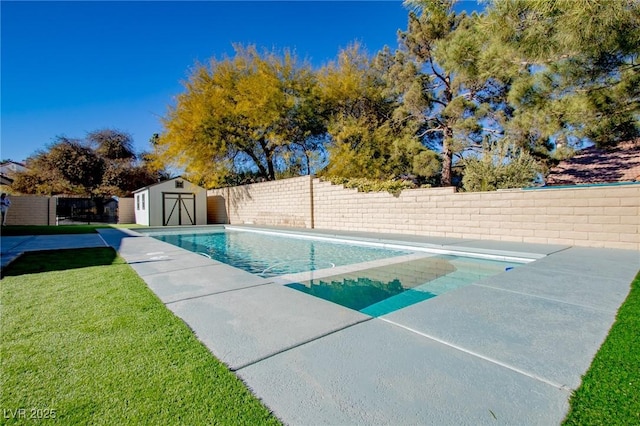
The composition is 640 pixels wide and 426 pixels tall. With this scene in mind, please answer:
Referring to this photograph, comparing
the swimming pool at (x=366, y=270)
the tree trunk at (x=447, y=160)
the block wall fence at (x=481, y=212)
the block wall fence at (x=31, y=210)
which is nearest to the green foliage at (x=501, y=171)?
the block wall fence at (x=481, y=212)

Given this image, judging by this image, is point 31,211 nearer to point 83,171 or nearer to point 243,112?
point 83,171

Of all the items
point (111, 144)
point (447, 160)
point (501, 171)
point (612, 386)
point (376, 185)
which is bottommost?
point (612, 386)

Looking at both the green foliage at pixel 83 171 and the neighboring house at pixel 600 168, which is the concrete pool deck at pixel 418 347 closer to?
the neighboring house at pixel 600 168

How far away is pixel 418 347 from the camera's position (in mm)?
1983

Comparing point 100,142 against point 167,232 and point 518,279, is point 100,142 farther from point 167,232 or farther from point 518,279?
point 518,279

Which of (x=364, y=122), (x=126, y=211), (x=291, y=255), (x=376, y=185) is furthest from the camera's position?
(x=126, y=211)

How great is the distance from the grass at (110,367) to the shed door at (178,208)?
15.0m

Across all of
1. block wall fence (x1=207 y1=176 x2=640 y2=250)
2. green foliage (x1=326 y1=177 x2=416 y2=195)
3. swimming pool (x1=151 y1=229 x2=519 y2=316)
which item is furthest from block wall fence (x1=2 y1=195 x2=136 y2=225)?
green foliage (x1=326 y1=177 x2=416 y2=195)

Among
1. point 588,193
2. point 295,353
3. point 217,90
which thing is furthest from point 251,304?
point 217,90

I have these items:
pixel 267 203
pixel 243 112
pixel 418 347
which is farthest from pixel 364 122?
pixel 418 347

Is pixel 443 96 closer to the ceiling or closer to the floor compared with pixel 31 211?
closer to the ceiling

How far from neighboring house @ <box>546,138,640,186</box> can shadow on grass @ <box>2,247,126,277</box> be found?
15270mm

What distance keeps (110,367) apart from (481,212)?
7.86 m

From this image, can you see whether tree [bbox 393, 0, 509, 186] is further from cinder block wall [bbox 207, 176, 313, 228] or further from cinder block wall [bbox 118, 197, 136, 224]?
cinder block wall [bbox 118, 197, 136, 224]
